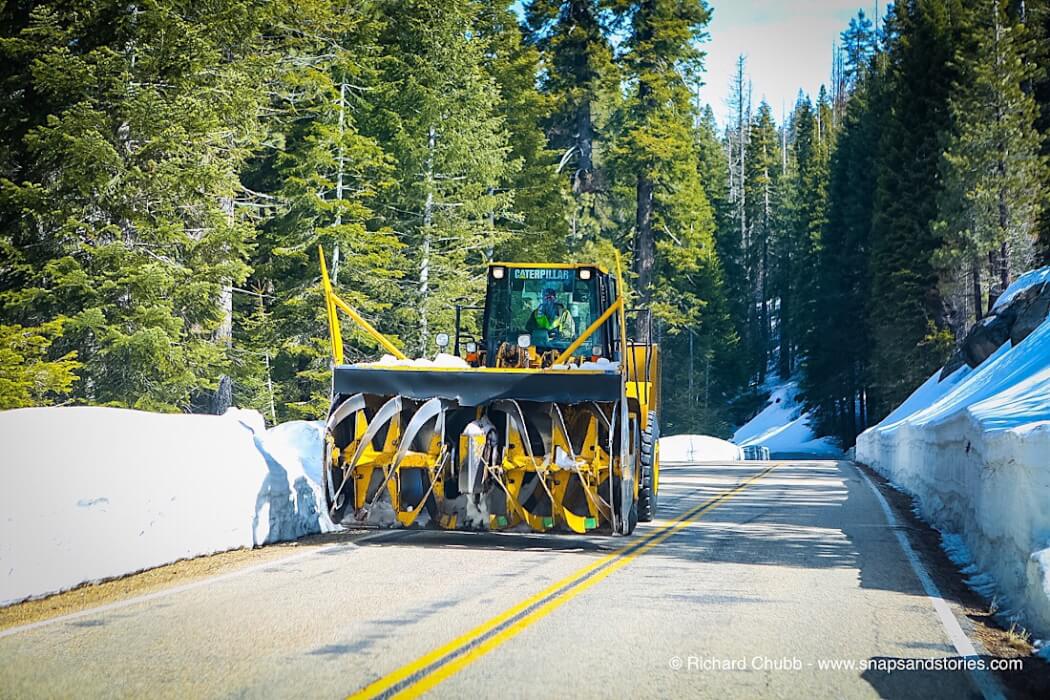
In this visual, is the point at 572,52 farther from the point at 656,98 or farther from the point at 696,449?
the point at 696,449

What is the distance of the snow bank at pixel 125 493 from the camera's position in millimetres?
8492

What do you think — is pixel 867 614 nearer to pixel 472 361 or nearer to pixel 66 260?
pixel 472 361

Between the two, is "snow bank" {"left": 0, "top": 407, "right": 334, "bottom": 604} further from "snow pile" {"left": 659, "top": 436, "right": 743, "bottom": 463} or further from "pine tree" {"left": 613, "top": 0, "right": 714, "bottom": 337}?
"snow pile" {"left": 659, "top": 436, "right": 743, "bottom": 463}

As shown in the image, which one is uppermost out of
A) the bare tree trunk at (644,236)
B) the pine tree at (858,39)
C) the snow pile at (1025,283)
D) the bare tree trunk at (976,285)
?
the pine tree at (858,39)

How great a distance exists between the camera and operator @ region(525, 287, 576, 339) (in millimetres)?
14484

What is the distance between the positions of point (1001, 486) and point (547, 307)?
6663mm

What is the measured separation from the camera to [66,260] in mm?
17312

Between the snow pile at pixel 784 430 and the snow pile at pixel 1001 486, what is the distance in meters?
43.6

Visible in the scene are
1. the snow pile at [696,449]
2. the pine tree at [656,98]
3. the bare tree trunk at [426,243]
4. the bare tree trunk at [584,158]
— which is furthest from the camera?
the bare tree trunk at [584,158]

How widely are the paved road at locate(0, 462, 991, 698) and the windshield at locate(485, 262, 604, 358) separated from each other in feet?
11.2

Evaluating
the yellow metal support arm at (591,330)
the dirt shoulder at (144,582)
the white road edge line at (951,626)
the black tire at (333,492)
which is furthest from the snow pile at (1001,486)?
the dirt shoulder at (144,582)

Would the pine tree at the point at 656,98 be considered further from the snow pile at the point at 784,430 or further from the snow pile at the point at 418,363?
the snow pile at the point at 418,363

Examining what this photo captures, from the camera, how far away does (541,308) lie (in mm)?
14656

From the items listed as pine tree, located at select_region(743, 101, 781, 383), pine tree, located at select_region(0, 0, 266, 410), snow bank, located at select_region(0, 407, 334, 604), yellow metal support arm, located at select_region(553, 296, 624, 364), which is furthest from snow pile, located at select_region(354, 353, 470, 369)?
pine tree, located at select_region(743, 101, 781, 383)
